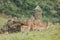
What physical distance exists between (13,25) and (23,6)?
18558 mm

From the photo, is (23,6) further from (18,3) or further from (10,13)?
(10,13)

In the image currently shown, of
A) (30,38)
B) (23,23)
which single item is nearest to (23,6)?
(23,23)

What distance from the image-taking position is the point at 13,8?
31.0 meters

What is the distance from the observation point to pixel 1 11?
99.6 feet

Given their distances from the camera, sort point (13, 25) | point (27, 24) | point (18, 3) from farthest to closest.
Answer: point (18, 3) < point (27, 24) < point (13, 25)

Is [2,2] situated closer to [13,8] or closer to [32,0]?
[13,8]

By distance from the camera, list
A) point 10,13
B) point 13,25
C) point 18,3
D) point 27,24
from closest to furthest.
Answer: point 13,25, point 27,24, point 10,13, point 18,3

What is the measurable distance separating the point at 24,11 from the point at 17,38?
20861 millimetres

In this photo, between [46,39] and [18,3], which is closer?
[46,39]

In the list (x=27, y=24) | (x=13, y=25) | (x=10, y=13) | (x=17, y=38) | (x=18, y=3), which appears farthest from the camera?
(x=18, y=3)

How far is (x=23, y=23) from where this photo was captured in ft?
50.0

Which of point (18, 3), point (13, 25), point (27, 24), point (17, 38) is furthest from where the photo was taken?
point (18, 3)

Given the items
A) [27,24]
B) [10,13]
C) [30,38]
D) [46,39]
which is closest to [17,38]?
[30,38]

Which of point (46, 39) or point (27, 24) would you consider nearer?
point (46, 39)
